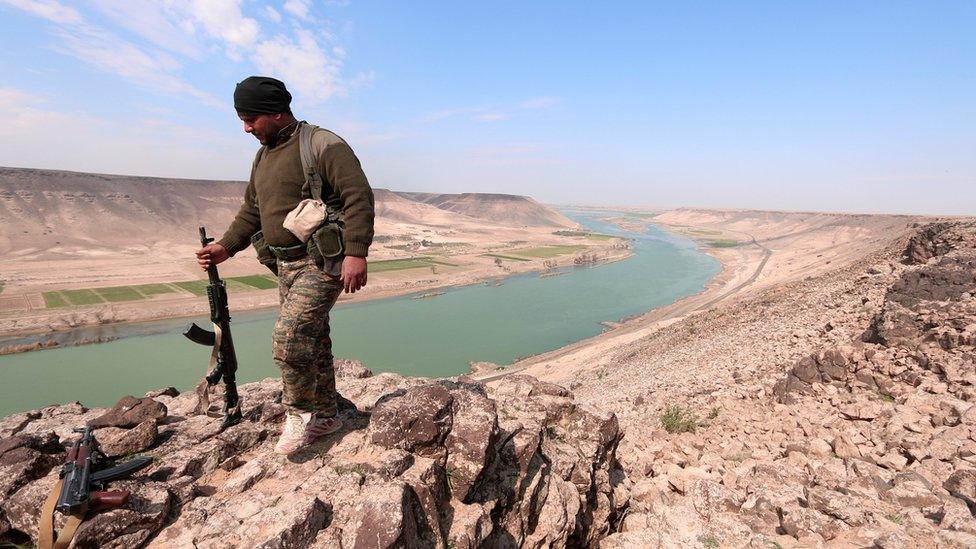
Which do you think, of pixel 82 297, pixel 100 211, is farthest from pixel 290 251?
pixel 100 211

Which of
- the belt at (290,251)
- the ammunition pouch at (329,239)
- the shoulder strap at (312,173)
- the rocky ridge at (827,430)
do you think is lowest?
the rocky ridge at (827,430)

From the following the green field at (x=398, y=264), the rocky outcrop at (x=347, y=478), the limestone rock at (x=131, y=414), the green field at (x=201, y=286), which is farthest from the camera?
the green field at (x=398, y=264)

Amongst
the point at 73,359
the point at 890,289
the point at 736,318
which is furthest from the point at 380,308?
the point at 890,289

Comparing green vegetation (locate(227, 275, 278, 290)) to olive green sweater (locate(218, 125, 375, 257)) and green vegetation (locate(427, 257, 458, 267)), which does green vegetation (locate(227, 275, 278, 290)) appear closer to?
green vegetation (locate(427, 257, 458, 267))

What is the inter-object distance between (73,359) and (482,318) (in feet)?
104

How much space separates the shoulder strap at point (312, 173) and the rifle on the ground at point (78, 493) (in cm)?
248

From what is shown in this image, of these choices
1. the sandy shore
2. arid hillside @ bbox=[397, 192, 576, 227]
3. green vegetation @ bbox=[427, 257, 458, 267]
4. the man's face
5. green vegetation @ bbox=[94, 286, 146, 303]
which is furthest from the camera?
arid hillside @ bbox=[397, 192, 576, 227]

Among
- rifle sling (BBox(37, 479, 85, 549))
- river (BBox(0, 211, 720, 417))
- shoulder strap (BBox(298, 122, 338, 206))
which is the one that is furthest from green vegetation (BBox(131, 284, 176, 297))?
shoulder strap (BBox(298, 122, 338, 206))

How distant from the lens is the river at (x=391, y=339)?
2683cm

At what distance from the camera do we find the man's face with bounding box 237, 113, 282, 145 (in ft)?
11.4

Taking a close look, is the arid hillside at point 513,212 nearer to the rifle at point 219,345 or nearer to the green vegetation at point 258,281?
the green vegetation at point 258,281

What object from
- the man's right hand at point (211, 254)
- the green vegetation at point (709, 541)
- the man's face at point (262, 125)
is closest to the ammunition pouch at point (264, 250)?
the man's right hand at point (211, 254)

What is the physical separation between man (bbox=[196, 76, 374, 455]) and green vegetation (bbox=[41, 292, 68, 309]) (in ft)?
175

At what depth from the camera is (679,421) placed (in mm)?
10242
